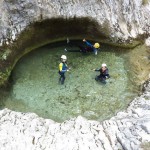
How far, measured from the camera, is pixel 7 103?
16078mm

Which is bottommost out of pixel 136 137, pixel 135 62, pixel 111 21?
pixel 136 137

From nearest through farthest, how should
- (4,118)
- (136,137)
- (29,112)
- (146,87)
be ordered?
(136,137), (4,118), (29,112), (146,87)

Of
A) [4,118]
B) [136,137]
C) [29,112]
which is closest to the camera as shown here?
[136,137]

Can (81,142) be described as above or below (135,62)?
below

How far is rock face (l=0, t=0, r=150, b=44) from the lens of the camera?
17375 millimetres

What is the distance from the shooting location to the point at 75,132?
42.9 feet

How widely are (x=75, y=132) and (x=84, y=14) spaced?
27.2 feet

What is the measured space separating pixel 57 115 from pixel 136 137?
A: 190 inches

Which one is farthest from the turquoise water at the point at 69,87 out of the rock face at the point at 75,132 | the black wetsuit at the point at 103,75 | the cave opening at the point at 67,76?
the rock face at the point at 75,132

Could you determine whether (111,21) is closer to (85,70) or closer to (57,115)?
(85,70)

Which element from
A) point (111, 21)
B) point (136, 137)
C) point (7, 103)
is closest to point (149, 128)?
point (136, 137)

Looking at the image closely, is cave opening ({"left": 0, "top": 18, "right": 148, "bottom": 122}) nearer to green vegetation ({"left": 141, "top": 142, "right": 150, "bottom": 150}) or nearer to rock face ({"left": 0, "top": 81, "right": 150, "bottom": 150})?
rock face ({"left": 0, "top": 81, "right": 150, "bottom": 150})

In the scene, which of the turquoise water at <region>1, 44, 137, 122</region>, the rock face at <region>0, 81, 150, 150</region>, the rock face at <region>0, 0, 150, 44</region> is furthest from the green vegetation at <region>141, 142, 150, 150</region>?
the rock face at <region>0, 0, 150, 44</region>

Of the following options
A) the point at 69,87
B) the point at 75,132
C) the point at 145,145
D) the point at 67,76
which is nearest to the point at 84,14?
the point at 67,76
